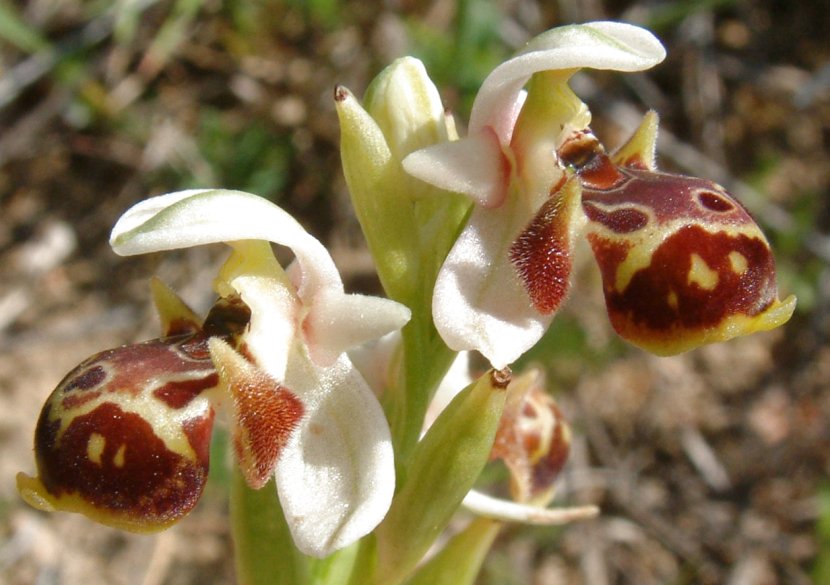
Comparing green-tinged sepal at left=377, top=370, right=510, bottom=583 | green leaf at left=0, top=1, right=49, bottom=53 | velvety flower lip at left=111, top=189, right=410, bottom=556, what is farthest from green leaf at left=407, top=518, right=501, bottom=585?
green leaf at left=0, top=1, right=49, bottom=53

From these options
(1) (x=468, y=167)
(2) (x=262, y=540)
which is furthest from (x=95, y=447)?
(1) (x=468, y=167)

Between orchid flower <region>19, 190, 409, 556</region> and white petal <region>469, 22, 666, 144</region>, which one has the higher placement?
white petal <region>469, 22, 666, 144</region>

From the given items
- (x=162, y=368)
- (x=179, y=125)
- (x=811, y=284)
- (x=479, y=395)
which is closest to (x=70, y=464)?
(x=162, y=368)

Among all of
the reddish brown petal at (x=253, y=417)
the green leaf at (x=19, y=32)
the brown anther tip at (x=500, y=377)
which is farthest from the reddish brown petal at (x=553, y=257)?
the green leaf at (x=19, y=32)

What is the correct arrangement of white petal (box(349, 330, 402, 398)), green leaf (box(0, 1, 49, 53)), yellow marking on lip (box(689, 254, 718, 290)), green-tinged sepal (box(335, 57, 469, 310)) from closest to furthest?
yellow marking on lip (box(689, 254, 718, 290))
green-tinged sepal (box(335, 57, 469, 310))
white petal (box(349, 330, 402, 398))
green leaf (box(0, 1, 49, 53))

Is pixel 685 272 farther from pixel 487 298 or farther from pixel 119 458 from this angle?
pixel 119 458

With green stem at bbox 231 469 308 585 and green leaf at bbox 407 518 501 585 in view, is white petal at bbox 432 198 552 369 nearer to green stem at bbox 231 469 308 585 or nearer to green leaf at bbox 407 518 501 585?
green stem at bbox 231 469 308 585
